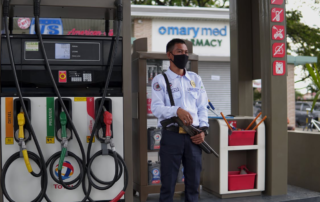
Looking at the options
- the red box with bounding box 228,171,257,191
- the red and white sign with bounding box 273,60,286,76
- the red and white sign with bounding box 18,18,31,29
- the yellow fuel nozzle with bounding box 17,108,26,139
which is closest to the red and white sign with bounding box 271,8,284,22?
the red and white sign with bounding box 273,60,286,76

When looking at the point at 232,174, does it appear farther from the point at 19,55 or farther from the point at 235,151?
the point at 19,55

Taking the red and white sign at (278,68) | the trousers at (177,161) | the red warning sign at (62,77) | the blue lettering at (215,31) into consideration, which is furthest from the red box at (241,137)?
the blue lettering at (215,31)

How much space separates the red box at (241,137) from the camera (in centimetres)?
496

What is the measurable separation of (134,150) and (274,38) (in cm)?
242

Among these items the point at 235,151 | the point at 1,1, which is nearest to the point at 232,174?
the point at 235,151

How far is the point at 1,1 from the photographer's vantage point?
11.1 ft

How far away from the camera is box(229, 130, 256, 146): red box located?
4965 mm

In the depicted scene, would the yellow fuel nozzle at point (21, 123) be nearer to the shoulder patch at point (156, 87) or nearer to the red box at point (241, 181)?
the shoulder patch at point (156, 87)

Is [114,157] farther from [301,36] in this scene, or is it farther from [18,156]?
[301,36]

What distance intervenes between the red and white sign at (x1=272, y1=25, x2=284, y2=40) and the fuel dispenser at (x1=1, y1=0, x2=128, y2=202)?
2.47 meters

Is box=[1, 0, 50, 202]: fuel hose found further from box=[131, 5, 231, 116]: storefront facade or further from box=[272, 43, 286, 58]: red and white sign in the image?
box=[131, 5, 231, 116]: storefront facade

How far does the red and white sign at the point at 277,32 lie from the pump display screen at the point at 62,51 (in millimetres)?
2876

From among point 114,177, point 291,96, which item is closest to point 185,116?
point 114,177

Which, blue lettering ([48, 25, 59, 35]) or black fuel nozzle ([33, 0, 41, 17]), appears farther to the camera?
blue lettering ([48, 25, 59, 35])
